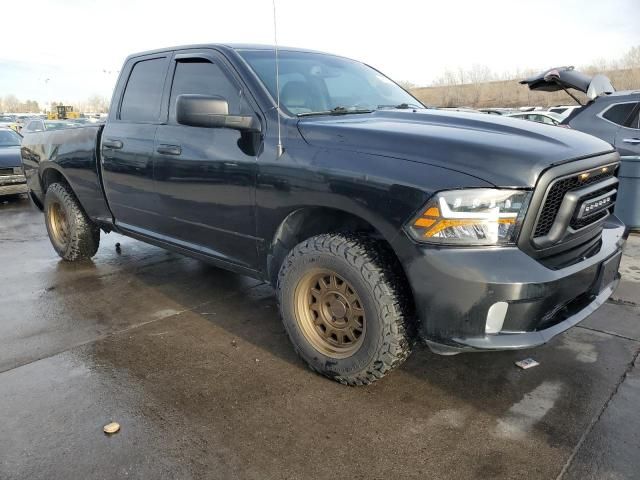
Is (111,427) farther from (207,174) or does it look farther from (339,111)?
(339,111)

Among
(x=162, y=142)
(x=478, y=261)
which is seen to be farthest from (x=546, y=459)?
(x=162, y=142)

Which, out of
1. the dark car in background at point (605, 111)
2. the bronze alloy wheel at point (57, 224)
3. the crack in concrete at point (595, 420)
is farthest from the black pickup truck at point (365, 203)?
the dark car in background at point (605, 111)

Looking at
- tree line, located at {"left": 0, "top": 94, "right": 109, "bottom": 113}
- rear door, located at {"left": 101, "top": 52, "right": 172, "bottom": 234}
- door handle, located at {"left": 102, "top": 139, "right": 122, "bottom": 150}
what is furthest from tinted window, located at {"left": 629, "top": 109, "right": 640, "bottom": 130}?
tree line, located at {"left": 0, "top": 94, "right": 109, "bottom": 113}

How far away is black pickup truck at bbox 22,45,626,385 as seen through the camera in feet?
7.54

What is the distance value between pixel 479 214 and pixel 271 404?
1467mm

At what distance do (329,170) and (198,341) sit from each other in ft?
5.32

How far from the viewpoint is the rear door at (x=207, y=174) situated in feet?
10.6

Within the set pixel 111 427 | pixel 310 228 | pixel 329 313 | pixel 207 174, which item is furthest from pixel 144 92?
pixel 111 427

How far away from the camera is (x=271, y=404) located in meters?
2.77

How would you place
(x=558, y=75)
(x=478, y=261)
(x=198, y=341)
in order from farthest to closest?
(x=558, y=75)
(x=198, y=341)
(x=478, y=261)

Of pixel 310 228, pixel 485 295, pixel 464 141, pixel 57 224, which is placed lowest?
pixel 57 224

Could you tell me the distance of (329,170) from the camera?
8.82 feet

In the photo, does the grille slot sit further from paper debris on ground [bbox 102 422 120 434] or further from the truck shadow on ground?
paper debris on ground [bbox 102 422 120 434]

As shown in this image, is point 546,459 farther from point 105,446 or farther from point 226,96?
point 226,96
